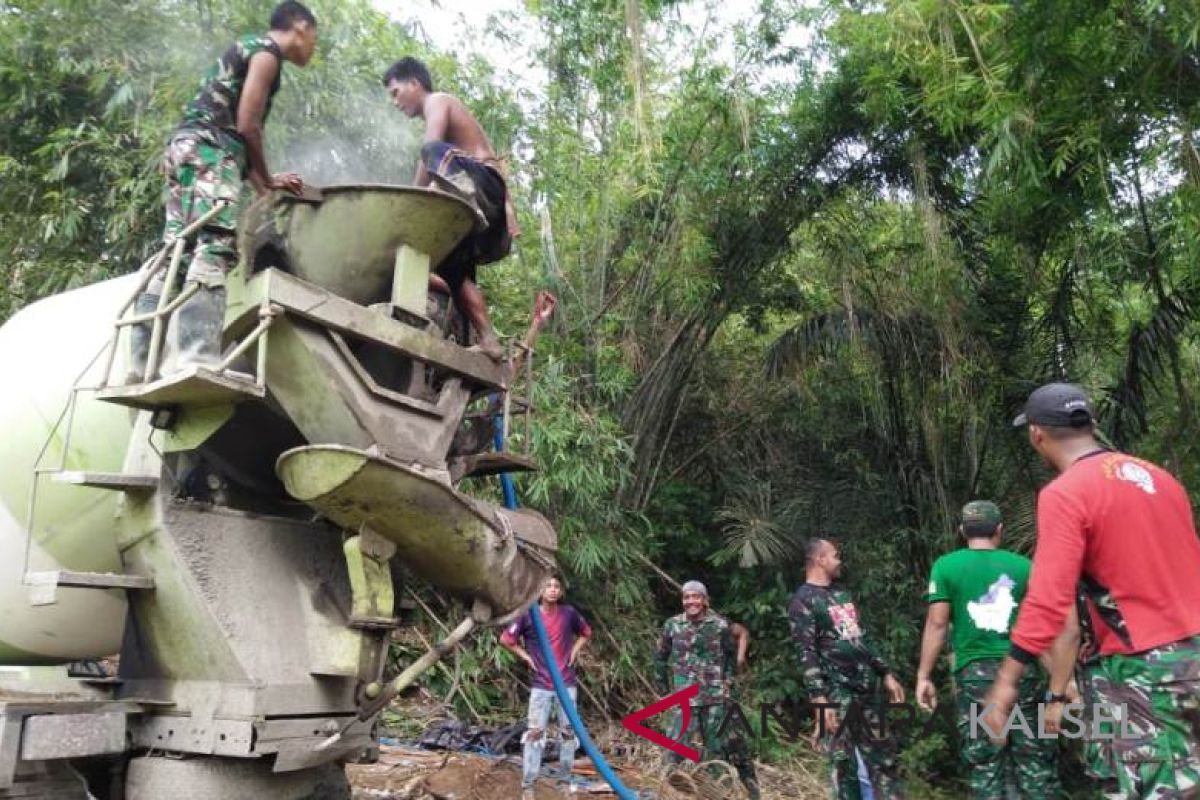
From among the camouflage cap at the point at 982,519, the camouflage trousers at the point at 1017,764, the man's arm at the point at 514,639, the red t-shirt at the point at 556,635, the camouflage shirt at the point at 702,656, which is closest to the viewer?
the camouflage trousers at the point at 1017,764

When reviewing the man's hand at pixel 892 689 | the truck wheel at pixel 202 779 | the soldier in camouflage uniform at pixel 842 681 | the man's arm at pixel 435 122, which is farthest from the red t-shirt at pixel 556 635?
the man's arm at pixel 435 122

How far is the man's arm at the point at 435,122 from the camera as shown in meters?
3.96

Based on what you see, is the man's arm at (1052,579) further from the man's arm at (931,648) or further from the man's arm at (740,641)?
the man's arm at (740,641)

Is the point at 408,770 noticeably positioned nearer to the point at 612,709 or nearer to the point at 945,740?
the point at 612,709

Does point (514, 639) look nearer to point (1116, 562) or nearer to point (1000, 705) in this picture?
point (1000, 705)

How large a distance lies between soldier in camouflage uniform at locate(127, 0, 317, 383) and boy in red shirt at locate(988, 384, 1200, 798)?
2.74 m

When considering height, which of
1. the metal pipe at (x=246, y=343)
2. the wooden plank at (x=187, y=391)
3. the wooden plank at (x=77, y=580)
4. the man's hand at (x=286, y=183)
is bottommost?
the wooden plank at (x=77, y=580)

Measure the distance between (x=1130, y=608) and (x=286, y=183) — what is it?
9.94ft

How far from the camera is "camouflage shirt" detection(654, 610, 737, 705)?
645cm

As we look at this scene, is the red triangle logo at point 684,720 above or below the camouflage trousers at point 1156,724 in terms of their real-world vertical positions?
below

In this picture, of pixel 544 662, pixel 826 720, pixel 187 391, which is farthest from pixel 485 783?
pixel 187 391

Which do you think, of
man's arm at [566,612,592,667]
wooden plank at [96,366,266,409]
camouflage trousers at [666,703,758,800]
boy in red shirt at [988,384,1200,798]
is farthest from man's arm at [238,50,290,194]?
camouflage trousers at [666,703,758,800]

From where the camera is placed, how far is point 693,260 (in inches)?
336

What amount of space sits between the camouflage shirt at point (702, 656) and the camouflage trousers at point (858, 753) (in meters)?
1.38
